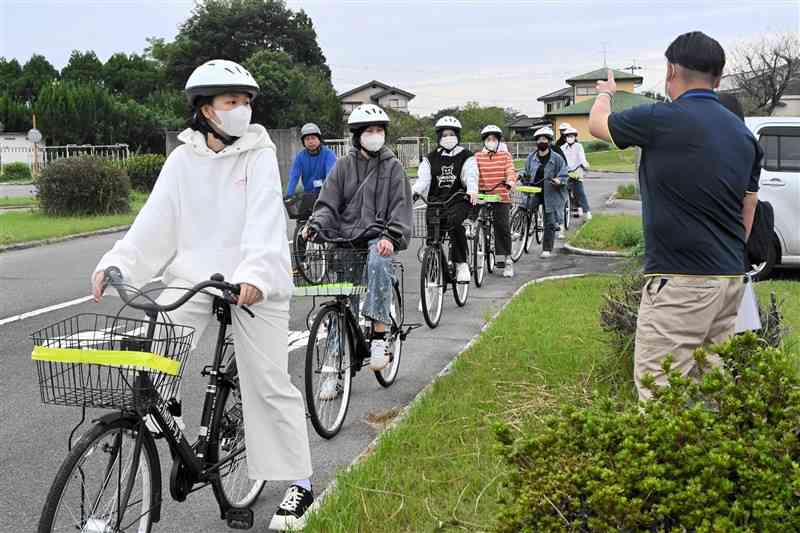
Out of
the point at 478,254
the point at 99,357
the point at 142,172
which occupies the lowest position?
the point at 478,254

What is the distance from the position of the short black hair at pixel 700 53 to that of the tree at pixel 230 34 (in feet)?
233

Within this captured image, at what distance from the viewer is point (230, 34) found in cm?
7531

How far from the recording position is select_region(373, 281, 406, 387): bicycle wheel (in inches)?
262

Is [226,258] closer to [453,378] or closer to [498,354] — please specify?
[453,378]

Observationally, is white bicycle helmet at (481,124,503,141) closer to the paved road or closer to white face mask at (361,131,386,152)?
the paved road

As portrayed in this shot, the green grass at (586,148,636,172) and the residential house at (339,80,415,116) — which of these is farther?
the residential house at (339,80,415,116)

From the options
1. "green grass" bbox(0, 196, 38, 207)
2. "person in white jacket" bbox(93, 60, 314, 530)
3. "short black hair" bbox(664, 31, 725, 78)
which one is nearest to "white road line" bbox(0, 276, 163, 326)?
"person in white jacket" bbox(93, 60, 314, 530)

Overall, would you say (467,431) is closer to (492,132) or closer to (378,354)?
(378,354)

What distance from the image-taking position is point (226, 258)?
389 centimetres

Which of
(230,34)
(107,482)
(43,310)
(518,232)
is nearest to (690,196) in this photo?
(107,482)

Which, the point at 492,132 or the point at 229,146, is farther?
the point at 492,132

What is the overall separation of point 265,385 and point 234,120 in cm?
112

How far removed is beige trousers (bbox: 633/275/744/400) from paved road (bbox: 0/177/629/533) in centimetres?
195

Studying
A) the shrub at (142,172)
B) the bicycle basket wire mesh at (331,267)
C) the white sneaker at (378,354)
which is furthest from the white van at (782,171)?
the shrub at (142,172)
